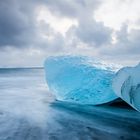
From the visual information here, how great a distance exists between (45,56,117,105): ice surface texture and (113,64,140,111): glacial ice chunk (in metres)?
1.92

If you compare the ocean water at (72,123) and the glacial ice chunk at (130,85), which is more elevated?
the glacial ice chunk at (130,85)

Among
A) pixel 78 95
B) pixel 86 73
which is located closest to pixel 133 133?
pixel 78 95

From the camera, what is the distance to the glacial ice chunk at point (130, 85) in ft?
14.2

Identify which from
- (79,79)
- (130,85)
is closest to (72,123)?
(130,85)

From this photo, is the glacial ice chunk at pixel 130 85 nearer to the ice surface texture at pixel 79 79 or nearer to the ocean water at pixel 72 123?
the ocean water at pixel 72 123

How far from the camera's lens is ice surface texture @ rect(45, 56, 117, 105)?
707 cm

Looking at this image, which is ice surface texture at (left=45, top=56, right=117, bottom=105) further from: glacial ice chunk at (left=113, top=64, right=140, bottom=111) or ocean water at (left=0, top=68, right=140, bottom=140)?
glacial ice chunk at (left=113, top=64, right=140, bottom=111)

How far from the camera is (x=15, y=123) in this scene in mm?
5336

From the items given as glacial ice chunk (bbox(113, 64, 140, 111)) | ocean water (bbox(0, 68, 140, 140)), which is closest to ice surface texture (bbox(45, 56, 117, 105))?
ocean water (bbox(0, 68, 140, 140))

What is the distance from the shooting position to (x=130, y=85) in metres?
4.47

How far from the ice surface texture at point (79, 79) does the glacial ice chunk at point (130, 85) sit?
1918mm

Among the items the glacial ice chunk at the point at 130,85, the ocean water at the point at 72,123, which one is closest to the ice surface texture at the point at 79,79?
the ocean water at the point at 72,123

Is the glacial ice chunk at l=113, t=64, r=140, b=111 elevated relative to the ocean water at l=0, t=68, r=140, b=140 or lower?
elevated

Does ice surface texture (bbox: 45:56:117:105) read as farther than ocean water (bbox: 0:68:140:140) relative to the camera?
Yes
